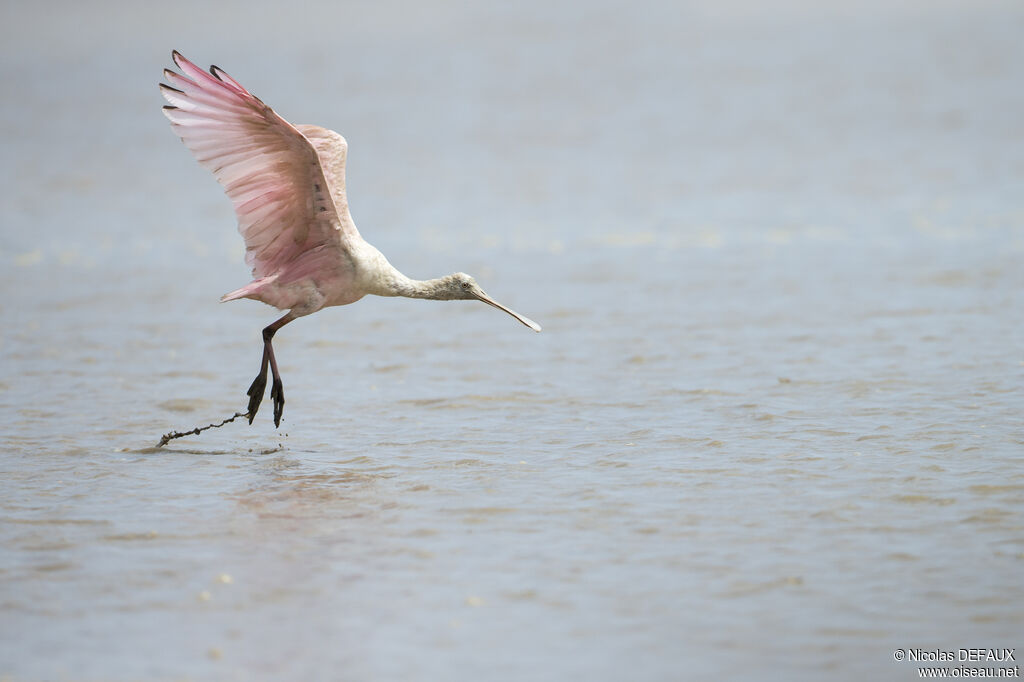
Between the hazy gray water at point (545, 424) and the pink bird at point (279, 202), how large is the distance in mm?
839

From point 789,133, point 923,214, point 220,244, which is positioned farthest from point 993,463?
point 789,133

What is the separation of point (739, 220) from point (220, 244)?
634 cm

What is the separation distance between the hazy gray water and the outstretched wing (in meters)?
1.20

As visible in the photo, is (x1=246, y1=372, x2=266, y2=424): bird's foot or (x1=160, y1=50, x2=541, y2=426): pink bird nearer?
(x1=160, y1=50, x2=541, y2=426): pink bird

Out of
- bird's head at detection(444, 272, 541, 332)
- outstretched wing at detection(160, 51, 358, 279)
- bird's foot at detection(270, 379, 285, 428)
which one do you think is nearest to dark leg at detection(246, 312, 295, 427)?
bird's foot at detection(270, 379, 285, 428)

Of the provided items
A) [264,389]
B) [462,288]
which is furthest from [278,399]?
[462,288]

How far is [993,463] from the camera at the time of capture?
269 inches

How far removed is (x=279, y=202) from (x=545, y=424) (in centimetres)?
203

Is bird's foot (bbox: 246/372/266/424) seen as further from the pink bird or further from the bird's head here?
the bird's head

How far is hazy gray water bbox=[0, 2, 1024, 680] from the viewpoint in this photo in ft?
16.4

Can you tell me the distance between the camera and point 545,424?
8.21m

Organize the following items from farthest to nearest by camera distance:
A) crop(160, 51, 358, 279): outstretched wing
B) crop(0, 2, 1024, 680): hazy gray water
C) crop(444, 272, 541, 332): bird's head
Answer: crop(444, 272, 541, 332): bird's head
crop(160, 51, 358, 279): outstretched wing
crop(0, 2, 1024, 680): hazy gray water

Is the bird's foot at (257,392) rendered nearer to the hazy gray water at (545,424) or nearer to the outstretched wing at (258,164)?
the hazy gray water at (545,424)

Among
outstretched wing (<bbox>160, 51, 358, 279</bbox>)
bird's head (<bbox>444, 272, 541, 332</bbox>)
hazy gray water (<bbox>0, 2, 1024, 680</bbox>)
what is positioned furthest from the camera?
bird's head (<bbox>444, 272, 541, 332</bbox>)
